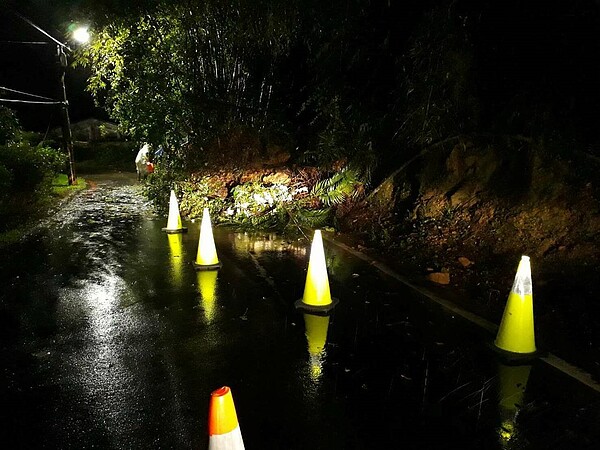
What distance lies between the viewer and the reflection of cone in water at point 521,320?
435 centimetres

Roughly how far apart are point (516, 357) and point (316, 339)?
1.82 m

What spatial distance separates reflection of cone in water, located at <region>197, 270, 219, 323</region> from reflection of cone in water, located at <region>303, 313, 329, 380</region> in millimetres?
1086

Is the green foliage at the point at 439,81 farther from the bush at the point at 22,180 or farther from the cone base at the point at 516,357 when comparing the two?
the bush at the point at 22,180

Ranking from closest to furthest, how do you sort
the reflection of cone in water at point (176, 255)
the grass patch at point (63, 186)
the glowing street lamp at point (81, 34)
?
the reflection of cone in water at point (176, 255)
the glowing street lamp at point (81, 34)
the grass patch at point (63, 186)

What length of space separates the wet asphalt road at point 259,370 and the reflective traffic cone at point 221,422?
0.81 metres

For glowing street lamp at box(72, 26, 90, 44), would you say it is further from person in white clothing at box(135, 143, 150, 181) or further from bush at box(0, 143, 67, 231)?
person in white clothing at box(135, 143, 150, 181)

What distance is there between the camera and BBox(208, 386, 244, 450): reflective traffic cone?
7.71 ft

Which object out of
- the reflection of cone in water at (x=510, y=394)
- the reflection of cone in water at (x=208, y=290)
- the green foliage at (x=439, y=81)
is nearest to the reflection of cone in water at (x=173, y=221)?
the reflection of cone in water at (x=208, y=290)

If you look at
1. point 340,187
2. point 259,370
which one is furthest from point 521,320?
point 340,187

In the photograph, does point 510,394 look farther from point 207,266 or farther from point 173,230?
point 173,230

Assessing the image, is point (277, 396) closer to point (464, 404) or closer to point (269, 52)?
point (464, 404)

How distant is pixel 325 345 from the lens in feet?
15.0

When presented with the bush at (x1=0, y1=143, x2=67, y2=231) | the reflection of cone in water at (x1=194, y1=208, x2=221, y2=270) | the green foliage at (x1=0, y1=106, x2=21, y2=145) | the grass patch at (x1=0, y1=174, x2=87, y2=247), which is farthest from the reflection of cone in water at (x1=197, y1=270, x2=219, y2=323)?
the green foliage at (x1=0, y1=106, x2=21, y2=145)

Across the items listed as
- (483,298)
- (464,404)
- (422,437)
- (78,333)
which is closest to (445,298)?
(483,298)
